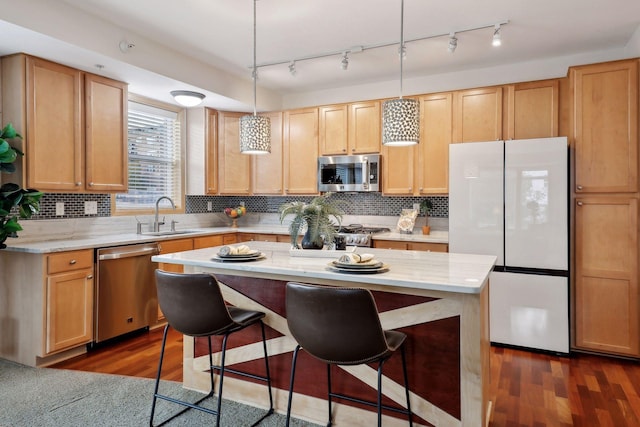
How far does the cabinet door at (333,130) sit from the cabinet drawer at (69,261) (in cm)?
266

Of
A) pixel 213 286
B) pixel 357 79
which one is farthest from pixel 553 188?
pixel 213 286

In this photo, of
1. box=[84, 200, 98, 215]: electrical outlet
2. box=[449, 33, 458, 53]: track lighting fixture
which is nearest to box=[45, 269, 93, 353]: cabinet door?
box=[84, 200, 98, 215]: electrical outlet

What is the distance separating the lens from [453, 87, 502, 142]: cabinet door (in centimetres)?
396

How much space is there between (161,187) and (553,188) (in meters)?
3.97

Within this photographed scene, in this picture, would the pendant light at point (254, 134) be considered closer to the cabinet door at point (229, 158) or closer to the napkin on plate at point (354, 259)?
the napkin on plate at point (354, 259)

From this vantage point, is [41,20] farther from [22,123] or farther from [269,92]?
[269,92]

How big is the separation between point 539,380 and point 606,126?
2.02 metres

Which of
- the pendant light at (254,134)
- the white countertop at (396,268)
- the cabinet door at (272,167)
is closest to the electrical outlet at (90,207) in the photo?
the white countertop at (396,268)

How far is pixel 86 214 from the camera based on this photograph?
386cm

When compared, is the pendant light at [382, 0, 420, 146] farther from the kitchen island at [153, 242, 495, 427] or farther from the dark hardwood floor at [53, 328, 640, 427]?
the dark hardwood floor at [53, 328, 640, 427]

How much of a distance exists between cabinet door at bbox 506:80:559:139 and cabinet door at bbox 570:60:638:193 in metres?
0.40

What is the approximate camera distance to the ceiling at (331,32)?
2.95 metres

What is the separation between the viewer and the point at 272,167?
5164mm

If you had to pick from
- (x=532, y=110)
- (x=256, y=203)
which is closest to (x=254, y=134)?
(x=532, y=110)
